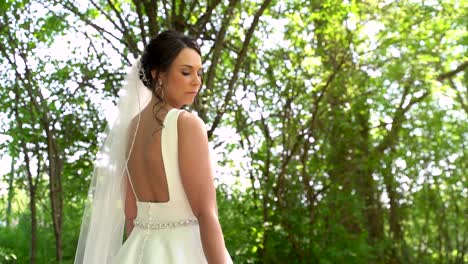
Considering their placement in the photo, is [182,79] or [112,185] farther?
[112,185]

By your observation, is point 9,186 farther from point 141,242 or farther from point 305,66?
point 141,242

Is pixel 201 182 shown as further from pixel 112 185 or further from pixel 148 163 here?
pixel 112 185

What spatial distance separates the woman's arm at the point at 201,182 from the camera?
2.21 m

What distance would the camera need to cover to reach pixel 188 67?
243 cm

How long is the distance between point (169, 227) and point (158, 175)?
0.19m

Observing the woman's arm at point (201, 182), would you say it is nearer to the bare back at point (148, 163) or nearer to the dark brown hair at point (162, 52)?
the bare back at point (148, 163)

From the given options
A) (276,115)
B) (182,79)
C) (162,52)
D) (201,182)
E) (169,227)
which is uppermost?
(276,115)

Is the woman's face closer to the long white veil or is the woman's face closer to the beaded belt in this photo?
the long white veil

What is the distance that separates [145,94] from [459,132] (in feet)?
17.8

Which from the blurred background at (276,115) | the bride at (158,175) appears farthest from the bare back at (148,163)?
the blurred background at (276,115)

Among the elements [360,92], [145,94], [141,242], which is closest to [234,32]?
[360,92]

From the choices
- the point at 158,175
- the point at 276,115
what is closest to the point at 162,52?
the point at 158,175

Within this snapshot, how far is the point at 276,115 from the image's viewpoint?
20.6ft

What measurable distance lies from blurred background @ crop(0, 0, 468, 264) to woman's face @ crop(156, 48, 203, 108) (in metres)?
2.06
